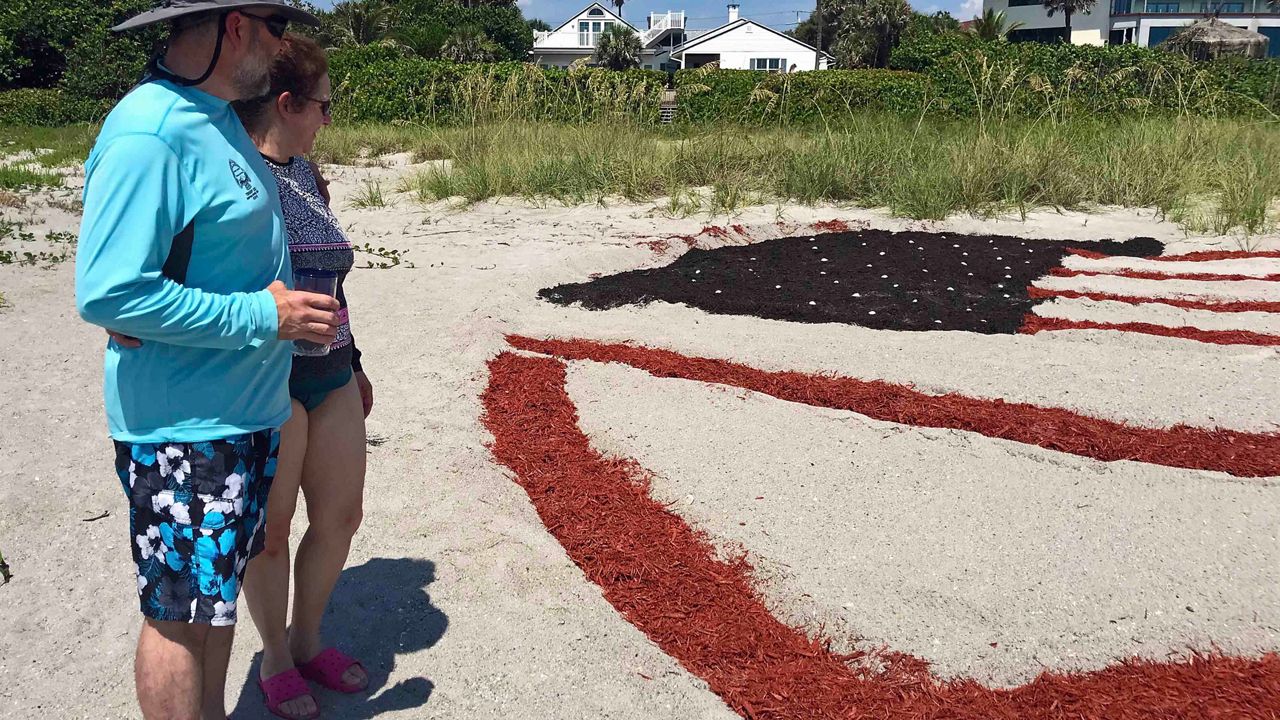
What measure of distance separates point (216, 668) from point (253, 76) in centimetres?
120

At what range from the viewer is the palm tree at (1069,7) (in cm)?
4466

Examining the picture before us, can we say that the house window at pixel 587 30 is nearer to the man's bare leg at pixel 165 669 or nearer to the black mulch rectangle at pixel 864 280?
the black mulch rectangle at pixel 864 280

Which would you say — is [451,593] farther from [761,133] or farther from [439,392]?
[761,133]

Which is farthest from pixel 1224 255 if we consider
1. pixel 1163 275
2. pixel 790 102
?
pixel 790 102

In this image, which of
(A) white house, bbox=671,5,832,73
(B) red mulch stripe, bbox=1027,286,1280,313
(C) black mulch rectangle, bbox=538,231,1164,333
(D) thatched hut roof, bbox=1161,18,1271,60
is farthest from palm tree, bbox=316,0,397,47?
(B) red mulch stripe, bbox=1027,286,1280,313

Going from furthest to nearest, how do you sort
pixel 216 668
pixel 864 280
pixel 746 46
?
1. pixel 746 46
2. pixel 864 280
3. pixel 216 668

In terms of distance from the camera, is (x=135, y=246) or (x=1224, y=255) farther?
(x=1224, y=255)

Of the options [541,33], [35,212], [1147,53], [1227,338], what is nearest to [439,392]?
[1227,338]

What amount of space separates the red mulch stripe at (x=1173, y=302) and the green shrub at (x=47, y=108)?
18910 mm

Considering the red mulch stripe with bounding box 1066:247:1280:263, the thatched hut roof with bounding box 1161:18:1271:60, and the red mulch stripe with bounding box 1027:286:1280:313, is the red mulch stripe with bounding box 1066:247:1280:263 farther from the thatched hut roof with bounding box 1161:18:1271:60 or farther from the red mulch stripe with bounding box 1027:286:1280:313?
the thatched hut roof with bounding box 1161:18:1271:60

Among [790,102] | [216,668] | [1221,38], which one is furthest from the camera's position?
[1221,38]

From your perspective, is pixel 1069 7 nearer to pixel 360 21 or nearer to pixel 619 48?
pixel 619 48

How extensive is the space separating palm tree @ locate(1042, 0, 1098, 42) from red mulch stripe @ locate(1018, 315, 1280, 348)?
1781 inches

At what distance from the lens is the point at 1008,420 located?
4.22 metres
